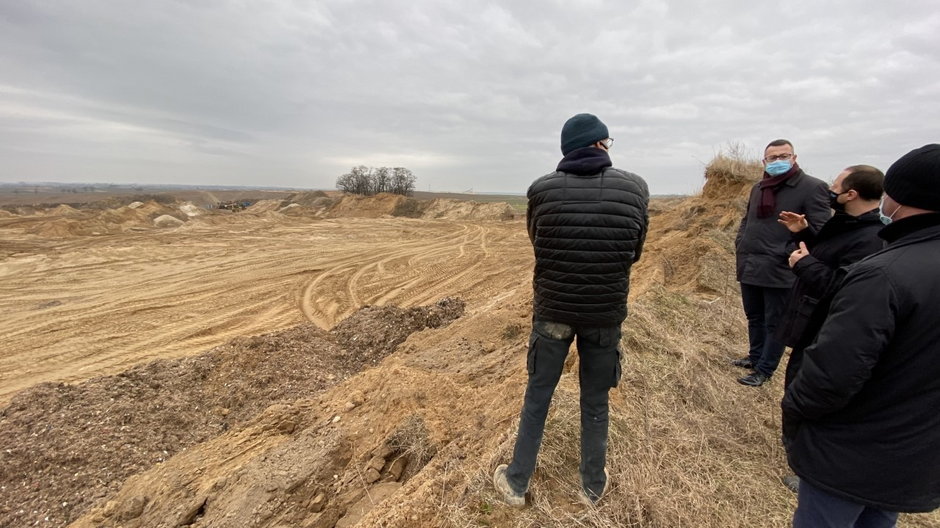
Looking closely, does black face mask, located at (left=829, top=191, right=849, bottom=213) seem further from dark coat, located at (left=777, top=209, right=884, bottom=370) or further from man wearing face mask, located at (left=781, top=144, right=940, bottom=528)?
man wearing face mask, located at (left=781, top=144, right=940, bottom=528)

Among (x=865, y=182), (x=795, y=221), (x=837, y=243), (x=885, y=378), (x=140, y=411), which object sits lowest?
(x=140, y=411)

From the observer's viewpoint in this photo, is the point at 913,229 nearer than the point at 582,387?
Yes

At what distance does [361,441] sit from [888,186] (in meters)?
3.58

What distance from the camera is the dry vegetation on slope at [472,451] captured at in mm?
2287

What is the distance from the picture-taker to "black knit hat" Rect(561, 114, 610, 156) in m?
1.94

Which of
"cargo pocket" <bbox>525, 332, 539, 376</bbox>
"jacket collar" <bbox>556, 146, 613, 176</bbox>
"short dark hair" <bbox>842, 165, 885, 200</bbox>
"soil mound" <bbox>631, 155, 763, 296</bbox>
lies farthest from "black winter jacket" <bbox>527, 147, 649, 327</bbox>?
"soil mound" <bbox>631, 155, 763, 296</bbox>

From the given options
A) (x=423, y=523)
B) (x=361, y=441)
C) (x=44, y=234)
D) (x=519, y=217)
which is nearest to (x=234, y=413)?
(x=361, y=441)

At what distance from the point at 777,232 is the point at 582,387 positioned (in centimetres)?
273

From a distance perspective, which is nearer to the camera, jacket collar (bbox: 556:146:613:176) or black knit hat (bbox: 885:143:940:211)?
black knit hat (bbox: 885:143:940:211)

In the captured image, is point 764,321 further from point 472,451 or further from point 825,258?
point 472,451

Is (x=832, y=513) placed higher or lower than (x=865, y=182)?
lower

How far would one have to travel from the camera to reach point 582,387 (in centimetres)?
214

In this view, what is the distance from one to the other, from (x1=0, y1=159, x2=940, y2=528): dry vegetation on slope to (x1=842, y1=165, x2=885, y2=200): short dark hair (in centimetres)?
176

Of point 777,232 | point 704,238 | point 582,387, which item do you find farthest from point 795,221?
point 704,238
